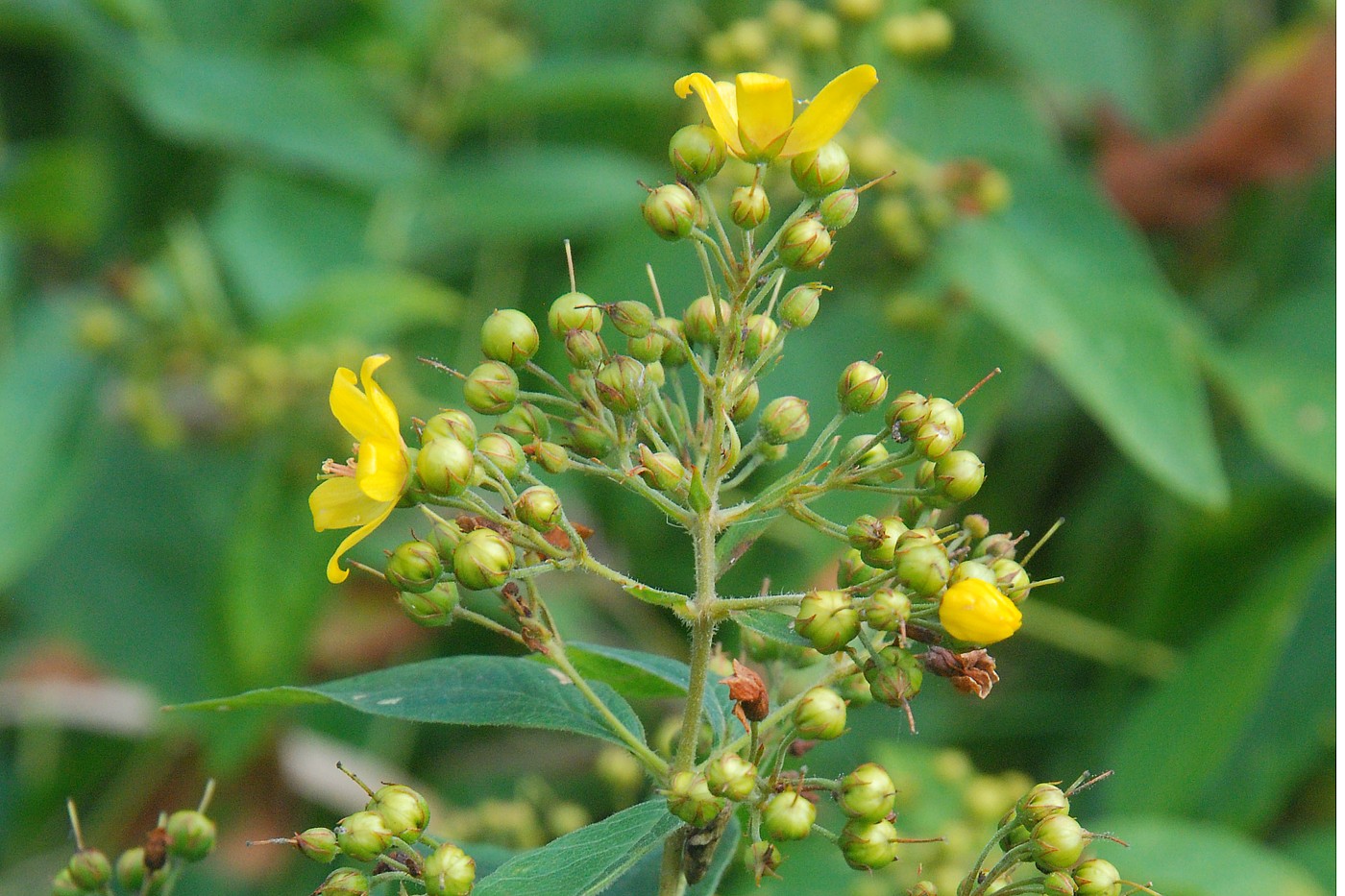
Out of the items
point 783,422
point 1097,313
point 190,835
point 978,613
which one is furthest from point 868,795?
point 1097,313

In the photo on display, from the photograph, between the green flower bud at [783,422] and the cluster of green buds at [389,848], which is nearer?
the cluster of green buds at [389,848]

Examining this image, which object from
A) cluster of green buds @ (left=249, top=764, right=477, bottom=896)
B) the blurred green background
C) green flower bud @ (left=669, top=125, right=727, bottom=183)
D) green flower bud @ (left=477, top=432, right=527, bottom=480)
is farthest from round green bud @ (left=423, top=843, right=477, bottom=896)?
the blurred green background

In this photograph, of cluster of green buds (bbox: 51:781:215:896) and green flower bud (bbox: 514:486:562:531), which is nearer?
green flower bud (bbox: 514:486:562:531)

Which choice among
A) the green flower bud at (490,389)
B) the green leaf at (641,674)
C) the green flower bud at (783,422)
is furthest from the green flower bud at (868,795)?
the green flower bud at (490,389)

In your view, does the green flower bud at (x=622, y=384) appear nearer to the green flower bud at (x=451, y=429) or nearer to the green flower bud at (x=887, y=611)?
the green flower bud at (x=451, y=429)

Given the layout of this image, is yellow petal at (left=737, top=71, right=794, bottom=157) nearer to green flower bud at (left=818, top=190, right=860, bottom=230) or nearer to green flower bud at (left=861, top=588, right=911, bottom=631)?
green flower bud at (left=818, top=190, right=860, bottom=230)

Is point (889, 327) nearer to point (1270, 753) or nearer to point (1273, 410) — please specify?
point (1273, 410)

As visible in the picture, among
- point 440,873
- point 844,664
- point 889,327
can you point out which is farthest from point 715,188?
point 440,873
